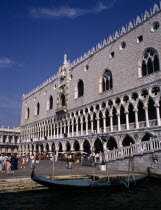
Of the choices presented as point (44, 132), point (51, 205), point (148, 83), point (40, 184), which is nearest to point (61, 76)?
point (44, 132)

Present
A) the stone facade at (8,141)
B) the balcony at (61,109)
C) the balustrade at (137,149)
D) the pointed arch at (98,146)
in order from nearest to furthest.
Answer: the balustrade at (137,149), the pointed arch at (98,146), the balcony at (61,109), the stone facade at (8,141)

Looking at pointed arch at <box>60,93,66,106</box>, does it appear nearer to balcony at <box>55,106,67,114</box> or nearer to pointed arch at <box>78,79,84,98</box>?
balcony at <box>55,106,67,114</box>

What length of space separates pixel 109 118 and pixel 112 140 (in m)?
2.29

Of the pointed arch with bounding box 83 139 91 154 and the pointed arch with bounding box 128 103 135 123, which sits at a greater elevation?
the pointed arch with bounding box 128 103 135 123

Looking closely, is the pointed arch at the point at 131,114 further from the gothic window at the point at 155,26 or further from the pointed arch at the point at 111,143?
the gothic window at the point at 155,26

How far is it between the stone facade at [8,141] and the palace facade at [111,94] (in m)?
16.9

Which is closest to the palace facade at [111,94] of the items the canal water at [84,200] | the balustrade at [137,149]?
the balustrade at [137,149]

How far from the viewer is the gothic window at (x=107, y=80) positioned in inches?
860

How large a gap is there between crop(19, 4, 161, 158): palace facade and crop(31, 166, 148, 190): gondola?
629 cm

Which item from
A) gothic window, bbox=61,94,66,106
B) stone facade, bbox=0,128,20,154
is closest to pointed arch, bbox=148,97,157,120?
gothic window, bbox=61,94,66,106

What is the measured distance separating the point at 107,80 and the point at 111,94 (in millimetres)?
1910

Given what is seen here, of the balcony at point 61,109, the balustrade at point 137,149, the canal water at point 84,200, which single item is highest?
the balcony at point 61,109

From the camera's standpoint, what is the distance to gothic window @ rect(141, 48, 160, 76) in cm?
1731

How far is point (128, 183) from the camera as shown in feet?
33.8
